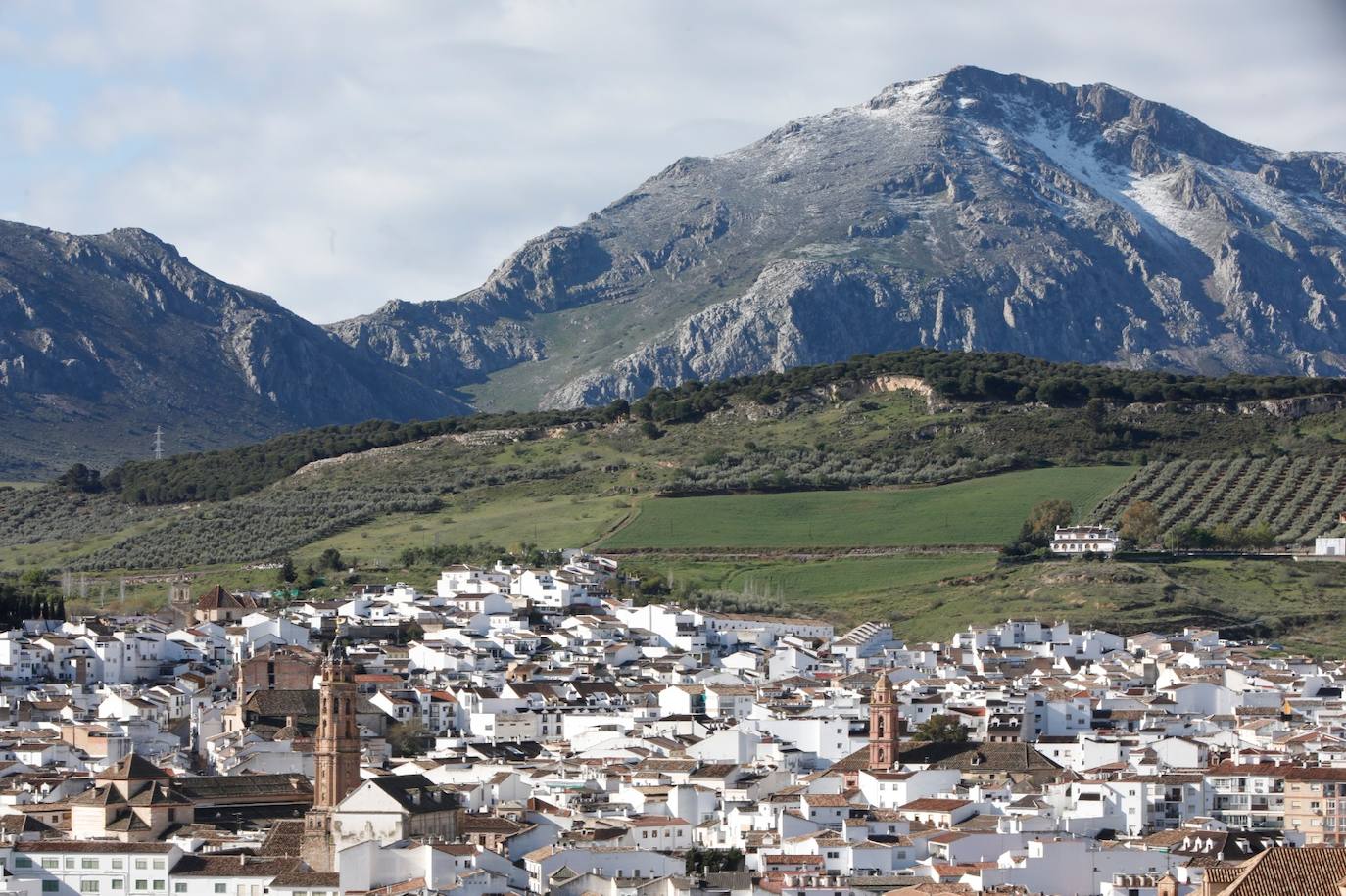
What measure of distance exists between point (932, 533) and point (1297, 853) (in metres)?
89.5

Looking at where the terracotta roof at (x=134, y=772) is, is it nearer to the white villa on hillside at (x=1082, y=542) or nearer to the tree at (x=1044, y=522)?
the white villa on hillside at (x=1082, y=542)

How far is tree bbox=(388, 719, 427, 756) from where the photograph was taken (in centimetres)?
7256

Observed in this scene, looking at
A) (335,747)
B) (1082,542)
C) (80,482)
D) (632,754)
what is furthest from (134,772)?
(80,482)

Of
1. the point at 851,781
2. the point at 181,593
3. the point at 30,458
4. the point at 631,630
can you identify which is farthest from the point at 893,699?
the point at 30,458

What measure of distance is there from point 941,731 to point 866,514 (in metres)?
51.3

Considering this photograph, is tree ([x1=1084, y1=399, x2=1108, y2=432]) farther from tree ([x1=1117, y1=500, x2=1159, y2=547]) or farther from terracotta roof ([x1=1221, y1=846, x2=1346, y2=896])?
terracotta roof ([x1=1221, y1=846, x2=1346, y2=896])

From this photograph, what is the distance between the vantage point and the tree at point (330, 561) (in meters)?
114

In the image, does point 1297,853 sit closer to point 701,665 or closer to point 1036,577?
point 701,665

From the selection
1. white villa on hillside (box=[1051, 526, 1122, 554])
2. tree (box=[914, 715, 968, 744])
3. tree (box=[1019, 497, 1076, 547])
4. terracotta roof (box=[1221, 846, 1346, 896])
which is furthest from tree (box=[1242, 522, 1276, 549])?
terracotta roof (box=[1221, 846, 1346, 896])

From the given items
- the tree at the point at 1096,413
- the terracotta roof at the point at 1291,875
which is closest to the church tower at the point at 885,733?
the terracotta roof at the point at 1291,875

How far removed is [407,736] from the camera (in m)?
74.7

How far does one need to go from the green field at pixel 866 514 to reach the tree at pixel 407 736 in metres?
41.6

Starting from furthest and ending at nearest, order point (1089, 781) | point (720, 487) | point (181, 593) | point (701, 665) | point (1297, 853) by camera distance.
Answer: point (720, 487), point (181, 593), point (701, 665), point (1089, 781), point (1297, 853)

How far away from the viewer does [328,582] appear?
110688 mm
